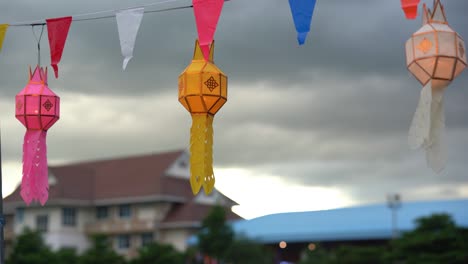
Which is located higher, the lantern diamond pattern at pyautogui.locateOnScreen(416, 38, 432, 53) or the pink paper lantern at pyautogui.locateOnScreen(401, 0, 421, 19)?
the pink paper lantern at pyautogui.locateOnScreen(401, 0, 421, 19)

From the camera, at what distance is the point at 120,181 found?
115 feet

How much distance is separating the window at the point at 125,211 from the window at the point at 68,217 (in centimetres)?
280

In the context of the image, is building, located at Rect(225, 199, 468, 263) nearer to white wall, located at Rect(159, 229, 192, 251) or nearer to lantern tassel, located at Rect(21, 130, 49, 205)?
white wall, located at Rect(159, 229, 192, 251)

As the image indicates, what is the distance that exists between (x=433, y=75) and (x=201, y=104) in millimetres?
2113

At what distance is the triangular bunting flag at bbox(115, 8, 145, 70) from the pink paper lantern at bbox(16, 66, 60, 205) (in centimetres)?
139

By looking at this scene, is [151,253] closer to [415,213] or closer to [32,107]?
[415,213]

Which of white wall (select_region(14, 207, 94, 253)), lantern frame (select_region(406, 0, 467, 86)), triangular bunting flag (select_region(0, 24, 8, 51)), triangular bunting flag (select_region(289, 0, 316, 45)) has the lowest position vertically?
lantern frame (select_region(406, 0, 467, 86))

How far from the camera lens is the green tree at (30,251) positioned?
89.9 ft

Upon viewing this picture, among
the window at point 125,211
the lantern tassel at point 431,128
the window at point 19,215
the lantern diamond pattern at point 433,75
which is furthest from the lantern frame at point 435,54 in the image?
the window at point 19,215

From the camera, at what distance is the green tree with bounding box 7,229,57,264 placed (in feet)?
89.9

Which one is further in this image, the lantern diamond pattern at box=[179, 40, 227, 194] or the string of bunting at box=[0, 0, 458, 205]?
the lantern diamond pattern at box=[179, 40, 227, 194]

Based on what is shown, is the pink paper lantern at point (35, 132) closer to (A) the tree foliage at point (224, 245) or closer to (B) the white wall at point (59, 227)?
(A) the tree foliage at point (224, 245)

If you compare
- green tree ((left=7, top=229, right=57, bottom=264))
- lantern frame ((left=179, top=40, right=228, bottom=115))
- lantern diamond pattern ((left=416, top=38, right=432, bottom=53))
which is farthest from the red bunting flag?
green tree ((left=7, top=229, right=57, bottom=264))

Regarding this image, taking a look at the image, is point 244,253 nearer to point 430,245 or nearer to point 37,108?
point 430,245
